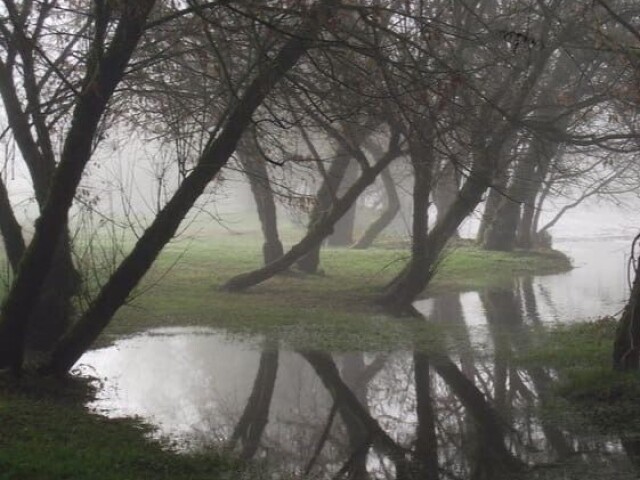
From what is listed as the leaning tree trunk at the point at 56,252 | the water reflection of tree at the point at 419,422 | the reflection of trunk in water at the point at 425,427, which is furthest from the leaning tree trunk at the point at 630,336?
the leaning tree trunk at the point at 56,252

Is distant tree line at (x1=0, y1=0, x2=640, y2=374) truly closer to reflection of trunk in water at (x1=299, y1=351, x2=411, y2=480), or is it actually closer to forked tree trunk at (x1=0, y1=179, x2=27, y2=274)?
forked tree trunk at (x1=0, y1=179, x2=27, y2=274)

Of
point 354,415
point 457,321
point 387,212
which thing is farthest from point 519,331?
point 387,212

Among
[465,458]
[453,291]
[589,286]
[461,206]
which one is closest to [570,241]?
[589,286]

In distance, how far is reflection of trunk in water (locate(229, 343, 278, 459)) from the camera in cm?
793

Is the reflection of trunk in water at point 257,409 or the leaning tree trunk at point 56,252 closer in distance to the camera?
the reflection of trunk in water at point 257,409

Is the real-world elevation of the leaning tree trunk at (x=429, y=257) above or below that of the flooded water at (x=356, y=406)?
above

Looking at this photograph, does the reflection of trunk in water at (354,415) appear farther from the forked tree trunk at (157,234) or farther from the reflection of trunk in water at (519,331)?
the forked tree trunk at (157,234)

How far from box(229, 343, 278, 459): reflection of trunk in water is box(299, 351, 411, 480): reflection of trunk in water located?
0.62 meters

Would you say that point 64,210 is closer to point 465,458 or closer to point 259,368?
point 259,368

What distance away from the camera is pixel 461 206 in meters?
17.8

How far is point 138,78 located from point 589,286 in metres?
16.5

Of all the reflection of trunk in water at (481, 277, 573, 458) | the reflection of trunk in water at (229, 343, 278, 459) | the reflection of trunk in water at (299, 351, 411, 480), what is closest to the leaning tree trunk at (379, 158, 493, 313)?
the reflection of trunk in water at (481, 277, 573, 458)

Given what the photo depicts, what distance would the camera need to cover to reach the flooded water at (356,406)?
7.22 metres

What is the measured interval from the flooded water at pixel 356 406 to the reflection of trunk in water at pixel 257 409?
20 mm
